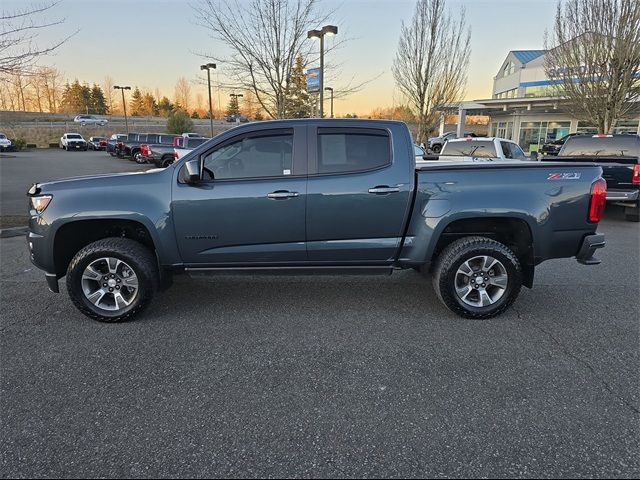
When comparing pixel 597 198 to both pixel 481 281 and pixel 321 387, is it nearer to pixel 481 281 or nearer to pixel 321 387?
pixel 481 281

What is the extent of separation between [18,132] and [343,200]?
6463cm

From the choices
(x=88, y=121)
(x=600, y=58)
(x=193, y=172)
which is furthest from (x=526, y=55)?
(x=88, y=121)

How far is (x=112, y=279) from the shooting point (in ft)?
12.8

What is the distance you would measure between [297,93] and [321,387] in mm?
12065

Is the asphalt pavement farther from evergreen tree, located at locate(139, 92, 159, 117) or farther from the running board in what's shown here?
evergreen tree, located at locate(139, 92, 159, 117)

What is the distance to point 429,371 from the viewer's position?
120 inches

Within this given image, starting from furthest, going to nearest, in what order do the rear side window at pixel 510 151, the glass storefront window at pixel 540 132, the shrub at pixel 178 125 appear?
the shrub at pixel 178 125, the glass storefront window at pixel 540 132, the rear side window at pixel 510 151

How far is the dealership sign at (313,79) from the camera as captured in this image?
40.9ft

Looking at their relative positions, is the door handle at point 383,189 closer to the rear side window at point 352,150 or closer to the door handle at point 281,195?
the rear side window at point 352,150

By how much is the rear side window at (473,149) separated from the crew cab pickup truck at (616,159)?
4.70ft

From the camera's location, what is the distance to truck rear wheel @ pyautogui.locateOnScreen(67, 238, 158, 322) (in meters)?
3.80

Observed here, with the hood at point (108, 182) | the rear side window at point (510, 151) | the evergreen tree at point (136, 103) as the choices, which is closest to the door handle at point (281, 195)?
the hood at point (108, 182)

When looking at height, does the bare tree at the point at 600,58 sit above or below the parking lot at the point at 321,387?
above

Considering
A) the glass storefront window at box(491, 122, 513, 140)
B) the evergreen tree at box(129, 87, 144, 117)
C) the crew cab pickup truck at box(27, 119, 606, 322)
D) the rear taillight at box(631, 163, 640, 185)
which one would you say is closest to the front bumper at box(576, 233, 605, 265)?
the crew cab pickup truck at box(27, 119, 606, 322)
